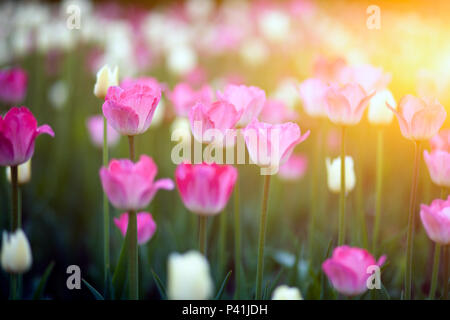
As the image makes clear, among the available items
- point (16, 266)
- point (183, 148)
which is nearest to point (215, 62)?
point (183, 148)

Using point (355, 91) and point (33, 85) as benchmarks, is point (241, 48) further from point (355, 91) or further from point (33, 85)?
point (355, 91)

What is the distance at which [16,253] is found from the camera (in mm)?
903

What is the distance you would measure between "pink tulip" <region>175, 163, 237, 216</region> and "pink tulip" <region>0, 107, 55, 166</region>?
31 centimetres

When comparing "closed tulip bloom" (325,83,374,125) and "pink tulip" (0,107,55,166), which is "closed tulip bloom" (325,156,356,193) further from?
"pink tulip" (0,107,55,166)

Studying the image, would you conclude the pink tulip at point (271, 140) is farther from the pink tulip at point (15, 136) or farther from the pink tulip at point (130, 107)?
the pink tulip at point (15, 136)

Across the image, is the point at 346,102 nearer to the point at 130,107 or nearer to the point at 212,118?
the point at 212,118

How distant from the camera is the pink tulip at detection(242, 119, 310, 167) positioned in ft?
2.63

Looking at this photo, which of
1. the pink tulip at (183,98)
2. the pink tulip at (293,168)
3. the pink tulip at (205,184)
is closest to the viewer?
the pink tulip at (205,184)

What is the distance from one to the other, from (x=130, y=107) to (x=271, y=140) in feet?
0.82

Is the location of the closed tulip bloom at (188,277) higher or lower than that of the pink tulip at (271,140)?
lower

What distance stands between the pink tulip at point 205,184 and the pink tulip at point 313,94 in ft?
1.66

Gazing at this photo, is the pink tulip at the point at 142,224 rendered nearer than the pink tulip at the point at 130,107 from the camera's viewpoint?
No

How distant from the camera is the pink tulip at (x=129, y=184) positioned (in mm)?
747

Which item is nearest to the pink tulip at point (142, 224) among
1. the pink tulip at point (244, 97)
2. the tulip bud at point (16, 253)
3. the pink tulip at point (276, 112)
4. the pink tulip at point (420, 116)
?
the tulip bud at point (16, 253)
